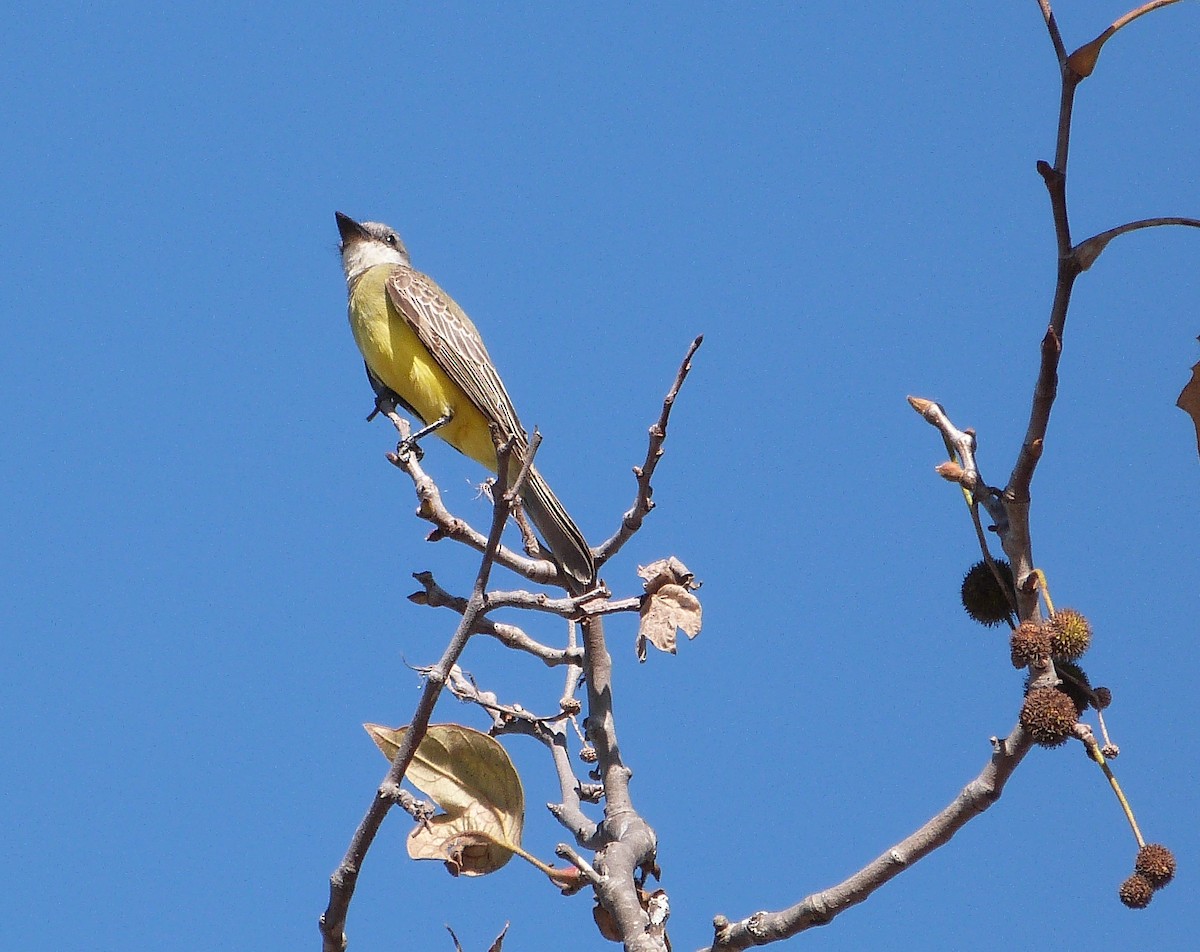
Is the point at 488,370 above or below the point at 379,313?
below

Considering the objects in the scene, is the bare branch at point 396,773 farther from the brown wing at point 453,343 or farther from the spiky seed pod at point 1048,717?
the brown wing at point 453,343

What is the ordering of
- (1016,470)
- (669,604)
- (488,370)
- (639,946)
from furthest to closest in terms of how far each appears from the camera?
(488,370) → (669,604) → (639,946) → (1016,470)

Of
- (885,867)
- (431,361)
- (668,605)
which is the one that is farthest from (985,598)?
(431,361)

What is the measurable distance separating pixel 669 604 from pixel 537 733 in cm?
92

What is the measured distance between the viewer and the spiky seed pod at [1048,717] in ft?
9.83

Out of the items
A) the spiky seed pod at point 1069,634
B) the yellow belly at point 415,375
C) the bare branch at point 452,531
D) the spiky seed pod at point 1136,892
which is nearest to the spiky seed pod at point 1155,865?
the spiky seed pod at point 1136,892

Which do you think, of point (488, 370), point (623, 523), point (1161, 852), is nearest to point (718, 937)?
point (1161, 852)

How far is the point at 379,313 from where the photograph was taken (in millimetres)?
9086

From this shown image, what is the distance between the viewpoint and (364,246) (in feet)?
34.3

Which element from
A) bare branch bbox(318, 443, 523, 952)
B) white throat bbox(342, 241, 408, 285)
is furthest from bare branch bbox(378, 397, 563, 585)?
white throat bbox(342, 241, 408, 285)

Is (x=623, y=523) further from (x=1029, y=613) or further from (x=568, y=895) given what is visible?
(x=1029, y=613)

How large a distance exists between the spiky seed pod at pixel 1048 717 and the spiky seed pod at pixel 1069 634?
173 millimetres

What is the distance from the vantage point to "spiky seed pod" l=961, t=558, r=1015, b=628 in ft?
11.2

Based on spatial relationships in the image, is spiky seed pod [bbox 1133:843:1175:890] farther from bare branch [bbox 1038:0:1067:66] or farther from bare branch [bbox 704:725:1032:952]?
bare branch [bbox 1038:0:1067:66]
